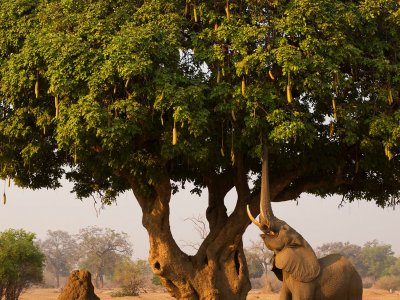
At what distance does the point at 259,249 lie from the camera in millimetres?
71875

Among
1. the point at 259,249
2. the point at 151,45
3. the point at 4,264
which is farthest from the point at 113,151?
the point at 259,249

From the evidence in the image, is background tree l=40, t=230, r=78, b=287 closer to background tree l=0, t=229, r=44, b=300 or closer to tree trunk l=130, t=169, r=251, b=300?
background tree l=0, t=229, r=44, b=300

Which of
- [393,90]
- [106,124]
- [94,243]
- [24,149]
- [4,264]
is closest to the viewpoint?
[106,124]

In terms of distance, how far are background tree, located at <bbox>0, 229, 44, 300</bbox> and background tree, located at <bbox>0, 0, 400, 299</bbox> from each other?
45.5 feet

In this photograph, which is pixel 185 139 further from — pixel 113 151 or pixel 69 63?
pixel 69 63

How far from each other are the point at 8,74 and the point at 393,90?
32.2 feet

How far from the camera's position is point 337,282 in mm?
13508

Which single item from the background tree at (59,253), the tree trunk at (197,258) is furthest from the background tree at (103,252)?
the tree trunk at (197,258)

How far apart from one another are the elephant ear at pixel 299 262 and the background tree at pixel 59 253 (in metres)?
76.2

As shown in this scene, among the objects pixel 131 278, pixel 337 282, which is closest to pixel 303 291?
pixel 337 282

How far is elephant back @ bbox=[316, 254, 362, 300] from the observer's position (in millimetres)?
13508

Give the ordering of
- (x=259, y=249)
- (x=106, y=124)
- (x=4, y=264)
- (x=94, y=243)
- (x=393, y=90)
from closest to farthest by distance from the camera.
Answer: (x=106, y=124) → (x=393, y=90) → (x=4, y=264) → (x=259, y=249) → (x=94, y=243)

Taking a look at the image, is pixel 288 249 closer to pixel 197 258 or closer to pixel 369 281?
pixel 197 258

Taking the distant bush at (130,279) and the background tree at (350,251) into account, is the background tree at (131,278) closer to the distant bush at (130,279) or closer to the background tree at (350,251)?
the distant bush at (130,279)
